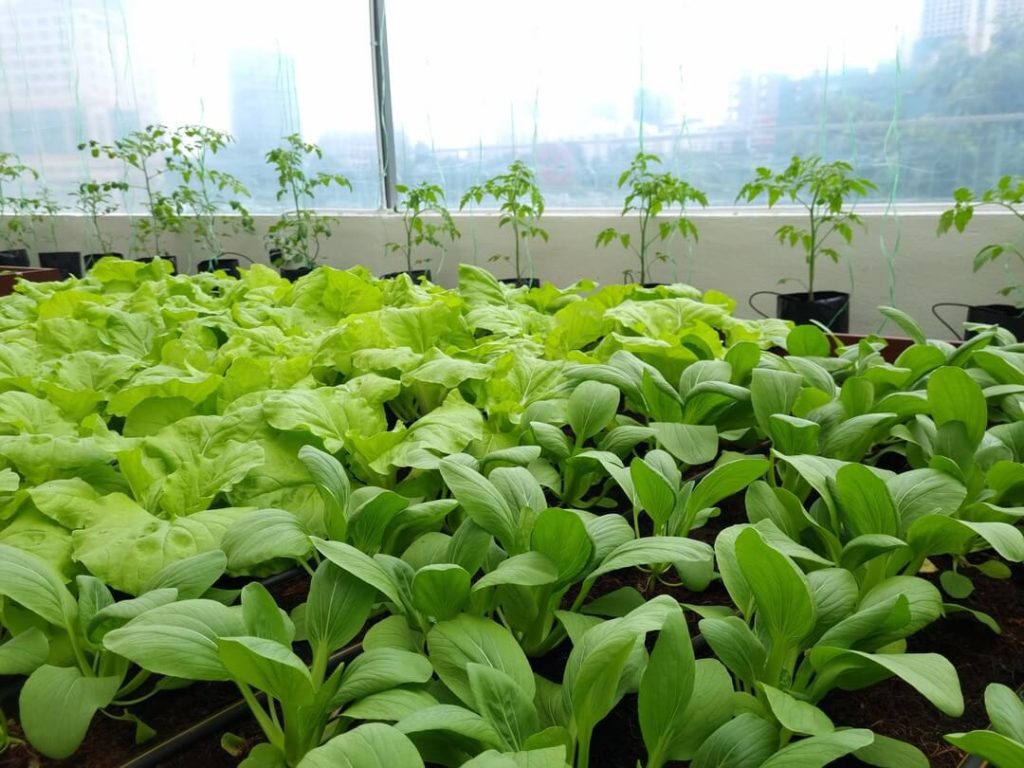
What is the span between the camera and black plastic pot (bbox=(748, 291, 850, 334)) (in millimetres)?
2457

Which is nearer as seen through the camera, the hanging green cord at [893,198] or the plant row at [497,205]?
the plant row at [497,205]

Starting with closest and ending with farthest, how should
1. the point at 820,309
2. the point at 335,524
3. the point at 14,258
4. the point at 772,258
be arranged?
1. the point at 335,524
2. the point at 820,309
3. the point at 772,258
4. the point at 14,258

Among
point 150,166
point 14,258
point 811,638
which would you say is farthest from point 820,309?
point 14,258

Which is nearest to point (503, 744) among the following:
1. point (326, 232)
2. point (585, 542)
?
point (585, 542)

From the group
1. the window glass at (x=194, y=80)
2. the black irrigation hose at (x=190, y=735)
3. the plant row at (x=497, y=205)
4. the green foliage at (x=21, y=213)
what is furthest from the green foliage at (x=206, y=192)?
the black irrigation hose at (x=190, y=735)

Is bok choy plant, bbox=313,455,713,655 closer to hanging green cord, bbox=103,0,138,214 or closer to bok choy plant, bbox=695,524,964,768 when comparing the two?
bok choy plant, bbox=695,524,964,768

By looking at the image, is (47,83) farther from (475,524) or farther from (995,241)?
(475,524)

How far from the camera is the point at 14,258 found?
5.27 m

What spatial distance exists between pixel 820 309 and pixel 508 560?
2.22 m

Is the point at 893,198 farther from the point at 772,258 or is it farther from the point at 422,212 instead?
the point at 422,212

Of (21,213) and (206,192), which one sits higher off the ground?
(206,192)

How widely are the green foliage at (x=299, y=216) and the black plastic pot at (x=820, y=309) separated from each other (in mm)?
2378

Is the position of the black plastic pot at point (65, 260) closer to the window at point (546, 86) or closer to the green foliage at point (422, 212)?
the window at point (546, 86)

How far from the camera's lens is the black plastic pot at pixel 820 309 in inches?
96.7
